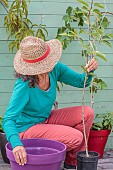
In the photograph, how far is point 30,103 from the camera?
3.48 m

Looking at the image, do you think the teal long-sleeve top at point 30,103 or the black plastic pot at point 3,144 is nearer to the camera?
the teal long-sleeve top at point 30,103

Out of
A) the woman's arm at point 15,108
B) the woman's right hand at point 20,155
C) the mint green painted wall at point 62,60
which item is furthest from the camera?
the mint green painted wall at point 62,60

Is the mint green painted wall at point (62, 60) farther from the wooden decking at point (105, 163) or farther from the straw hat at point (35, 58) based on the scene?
the straw hat at point (35, 58)

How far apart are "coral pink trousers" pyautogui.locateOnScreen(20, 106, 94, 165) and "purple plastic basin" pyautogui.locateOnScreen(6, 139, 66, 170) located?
9cm

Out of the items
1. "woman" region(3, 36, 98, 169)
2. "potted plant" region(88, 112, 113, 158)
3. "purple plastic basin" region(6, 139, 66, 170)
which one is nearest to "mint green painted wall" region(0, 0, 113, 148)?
"potted plant" region(88, 112, 113, 158)

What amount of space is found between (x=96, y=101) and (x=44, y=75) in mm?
1212

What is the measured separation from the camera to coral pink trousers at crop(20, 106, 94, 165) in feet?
11.2

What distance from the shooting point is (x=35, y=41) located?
3.33m

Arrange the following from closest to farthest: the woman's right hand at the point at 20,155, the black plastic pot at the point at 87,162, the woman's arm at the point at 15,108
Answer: the woman's right hand at the point at 20,155, the woman's arm at the point at 15,108, the black plastic pot at the point at 87,162

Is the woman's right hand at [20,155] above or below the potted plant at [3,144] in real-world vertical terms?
above

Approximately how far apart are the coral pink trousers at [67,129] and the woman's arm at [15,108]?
0.87 ft

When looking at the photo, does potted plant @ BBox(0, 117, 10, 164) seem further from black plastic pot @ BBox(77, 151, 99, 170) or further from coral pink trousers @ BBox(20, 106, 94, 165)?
black plastic pot @ BBox(77, 151, 99, 170)

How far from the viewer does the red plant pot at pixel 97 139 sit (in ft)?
14.0

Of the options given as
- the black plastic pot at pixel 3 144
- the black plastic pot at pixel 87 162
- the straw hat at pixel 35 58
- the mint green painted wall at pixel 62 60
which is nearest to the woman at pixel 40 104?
the straw hat at pixel 35 58
